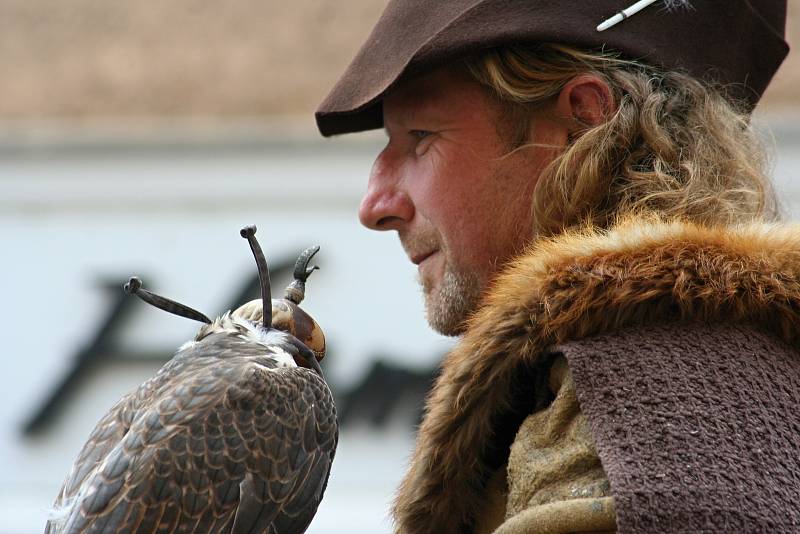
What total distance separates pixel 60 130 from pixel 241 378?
6042 millimetres

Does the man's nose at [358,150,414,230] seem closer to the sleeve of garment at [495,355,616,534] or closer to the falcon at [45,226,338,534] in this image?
the falcon at [45,226,338,534]

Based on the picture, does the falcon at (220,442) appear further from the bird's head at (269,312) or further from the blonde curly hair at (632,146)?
the blonde curly hair at (632,146)

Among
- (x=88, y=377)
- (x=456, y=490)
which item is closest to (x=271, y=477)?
(x=456, y=490)

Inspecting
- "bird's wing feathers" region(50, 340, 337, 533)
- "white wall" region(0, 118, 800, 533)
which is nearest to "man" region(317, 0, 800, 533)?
"bird's wing feathers" region(50, 340, 337, 533)

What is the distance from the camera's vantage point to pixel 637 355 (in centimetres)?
158

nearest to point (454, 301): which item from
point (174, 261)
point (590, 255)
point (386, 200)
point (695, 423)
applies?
point (386, 200)

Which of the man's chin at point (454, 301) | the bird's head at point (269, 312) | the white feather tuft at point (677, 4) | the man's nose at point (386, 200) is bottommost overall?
the man's chin at point (454, 301)

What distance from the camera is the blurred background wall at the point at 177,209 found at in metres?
6.66

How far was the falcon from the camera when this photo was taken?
162 cm

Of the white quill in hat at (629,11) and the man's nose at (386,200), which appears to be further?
the man's nose at (386,200)

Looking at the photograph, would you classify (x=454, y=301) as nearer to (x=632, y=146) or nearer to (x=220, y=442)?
(x=632, y=146)

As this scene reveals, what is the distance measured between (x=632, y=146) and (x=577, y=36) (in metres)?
0.22

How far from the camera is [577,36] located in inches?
81.7

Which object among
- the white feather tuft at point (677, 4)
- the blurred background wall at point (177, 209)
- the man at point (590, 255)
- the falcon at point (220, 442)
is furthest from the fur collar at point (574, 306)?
the blurred background wall at point (177, 209)
